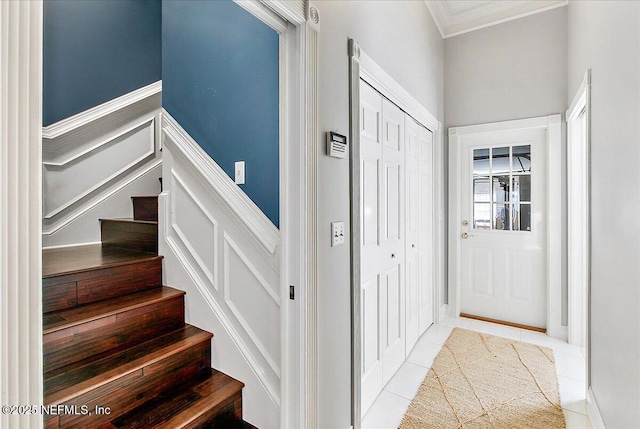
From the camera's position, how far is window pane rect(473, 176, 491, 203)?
3.44 meters

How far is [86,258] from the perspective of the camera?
2.02 metres

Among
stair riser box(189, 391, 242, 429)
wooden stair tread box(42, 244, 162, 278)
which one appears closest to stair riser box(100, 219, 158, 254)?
wooden stair tread box(42, 244, 162, 278)

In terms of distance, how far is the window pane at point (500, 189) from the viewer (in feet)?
11.0

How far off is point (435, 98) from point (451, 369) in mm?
2409

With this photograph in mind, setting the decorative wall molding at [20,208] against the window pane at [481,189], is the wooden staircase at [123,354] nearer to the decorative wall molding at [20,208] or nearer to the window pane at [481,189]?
the decorative wall molding at [20,208]

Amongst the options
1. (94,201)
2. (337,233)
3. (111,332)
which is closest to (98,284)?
(111,332)

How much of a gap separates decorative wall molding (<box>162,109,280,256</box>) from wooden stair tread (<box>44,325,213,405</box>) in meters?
0.69

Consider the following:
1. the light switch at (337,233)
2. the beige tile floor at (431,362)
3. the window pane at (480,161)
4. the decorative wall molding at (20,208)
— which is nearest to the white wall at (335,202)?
the light switch at (337,233)

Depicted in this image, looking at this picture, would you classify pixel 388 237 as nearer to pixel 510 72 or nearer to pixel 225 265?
pixel 225 265

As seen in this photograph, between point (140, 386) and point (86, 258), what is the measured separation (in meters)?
0.93

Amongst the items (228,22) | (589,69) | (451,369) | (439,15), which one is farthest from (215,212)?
(439,15)

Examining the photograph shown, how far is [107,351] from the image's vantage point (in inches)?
62.9

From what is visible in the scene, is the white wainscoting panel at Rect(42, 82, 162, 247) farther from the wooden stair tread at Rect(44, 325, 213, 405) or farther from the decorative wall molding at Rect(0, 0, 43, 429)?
the decorative wall molding at Rect(0, 0, 43, 429)

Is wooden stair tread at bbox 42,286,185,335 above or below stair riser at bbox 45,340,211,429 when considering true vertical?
above
